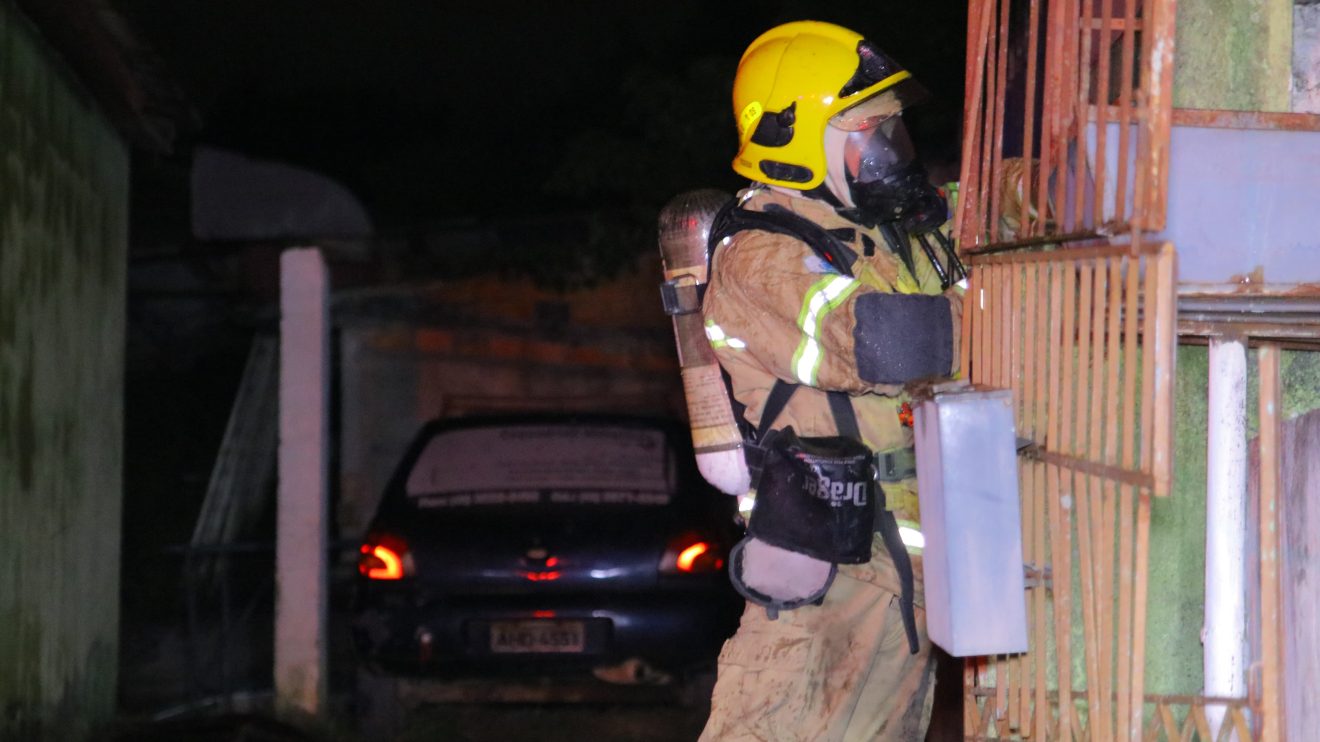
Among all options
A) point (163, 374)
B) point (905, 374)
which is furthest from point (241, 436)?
point (163, 374)

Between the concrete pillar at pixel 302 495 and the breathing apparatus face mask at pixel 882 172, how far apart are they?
Answer: 373 cm

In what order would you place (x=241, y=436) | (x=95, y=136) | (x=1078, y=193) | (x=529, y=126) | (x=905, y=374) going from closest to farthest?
1. (x=1078, y=193)
2. (x=905, y=374)
3. (x=95, y=136)
4. (x=241, y=436)
5. (x=529, y=126)

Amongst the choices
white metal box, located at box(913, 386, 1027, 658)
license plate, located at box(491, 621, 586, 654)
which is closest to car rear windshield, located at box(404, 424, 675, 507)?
license plate, located at box(491, 621, 586, 654)

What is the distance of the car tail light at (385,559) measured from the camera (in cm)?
586

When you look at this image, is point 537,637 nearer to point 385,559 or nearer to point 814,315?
point 385,559

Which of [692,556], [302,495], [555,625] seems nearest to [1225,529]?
[692,556]

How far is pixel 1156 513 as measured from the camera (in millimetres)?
3285

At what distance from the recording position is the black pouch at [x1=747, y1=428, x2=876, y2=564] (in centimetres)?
299

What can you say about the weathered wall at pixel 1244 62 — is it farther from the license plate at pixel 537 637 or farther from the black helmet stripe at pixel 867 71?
the license plate at pixel 537 637

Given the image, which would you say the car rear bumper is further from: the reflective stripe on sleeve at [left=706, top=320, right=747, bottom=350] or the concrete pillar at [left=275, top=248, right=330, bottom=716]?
the reflective stripe on sleeve at [left=706, top=320, right=747, bottom=350]

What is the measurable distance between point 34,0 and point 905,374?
405 centimetres

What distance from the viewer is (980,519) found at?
2.65 m

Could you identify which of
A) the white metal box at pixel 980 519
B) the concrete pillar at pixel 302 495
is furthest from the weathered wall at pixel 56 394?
the white metal box at pixel 980 519

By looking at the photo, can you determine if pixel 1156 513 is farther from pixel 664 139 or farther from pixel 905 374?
pixel 664 139
